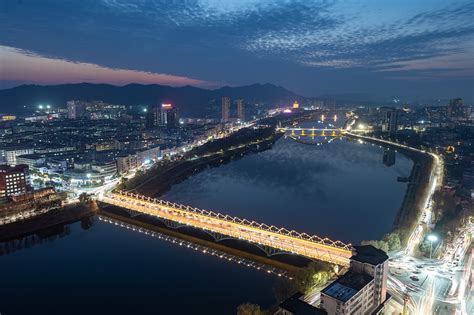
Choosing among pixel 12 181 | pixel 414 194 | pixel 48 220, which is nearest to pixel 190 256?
pixel 48 220

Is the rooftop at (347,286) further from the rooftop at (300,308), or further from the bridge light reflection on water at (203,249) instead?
the bridge light reflection on water at (203,249)

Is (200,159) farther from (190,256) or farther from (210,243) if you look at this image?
(190,256)

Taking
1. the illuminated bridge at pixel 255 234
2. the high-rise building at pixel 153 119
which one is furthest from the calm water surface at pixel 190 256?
the high-rise building at pixel 153 119

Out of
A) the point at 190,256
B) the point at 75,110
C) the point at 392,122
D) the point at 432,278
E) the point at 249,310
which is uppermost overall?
the point at 75,110

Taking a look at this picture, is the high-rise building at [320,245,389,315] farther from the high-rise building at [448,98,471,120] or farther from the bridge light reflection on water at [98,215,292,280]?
the high-rise building at [448,98,471,120]

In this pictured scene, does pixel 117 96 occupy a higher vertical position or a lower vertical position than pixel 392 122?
higher

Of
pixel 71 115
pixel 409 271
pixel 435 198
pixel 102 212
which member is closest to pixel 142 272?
pixel 102 212
